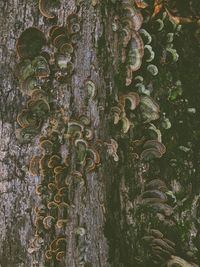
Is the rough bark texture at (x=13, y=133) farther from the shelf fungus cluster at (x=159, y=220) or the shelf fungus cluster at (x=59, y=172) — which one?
the shelf fungus cluster at (x=159, y=220)

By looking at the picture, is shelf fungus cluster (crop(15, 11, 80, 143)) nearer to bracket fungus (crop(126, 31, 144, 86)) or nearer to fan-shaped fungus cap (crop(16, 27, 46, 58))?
fan-shaped fungus cap (crop(16, 27, 46, 58))

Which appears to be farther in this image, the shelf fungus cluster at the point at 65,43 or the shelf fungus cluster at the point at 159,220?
the shelf fungus cluster at the point at 159,220

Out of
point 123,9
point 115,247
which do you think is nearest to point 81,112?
point 123,9

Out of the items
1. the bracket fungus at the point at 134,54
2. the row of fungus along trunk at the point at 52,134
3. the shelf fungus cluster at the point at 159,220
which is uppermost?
the bracket fungus at the point at 134,54

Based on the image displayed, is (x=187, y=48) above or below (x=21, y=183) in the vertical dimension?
above

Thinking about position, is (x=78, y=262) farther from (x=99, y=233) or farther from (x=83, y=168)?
(x=83, y=168)

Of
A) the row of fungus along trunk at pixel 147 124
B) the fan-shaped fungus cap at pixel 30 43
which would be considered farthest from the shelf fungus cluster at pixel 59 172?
the fan-shaped fungus cap at pixel 30 43
